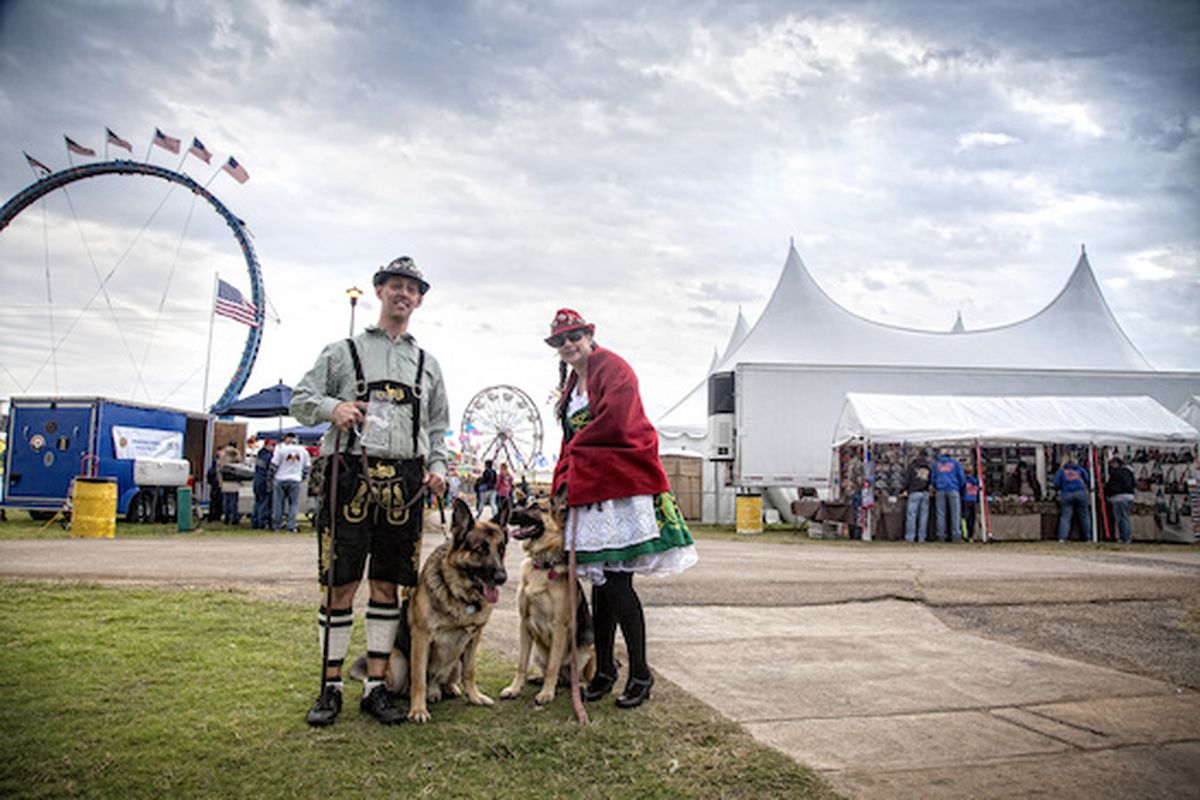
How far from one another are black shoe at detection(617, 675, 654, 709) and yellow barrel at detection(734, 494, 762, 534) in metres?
14.7

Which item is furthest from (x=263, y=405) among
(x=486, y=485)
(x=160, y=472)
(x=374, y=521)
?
(x=374, y=521)

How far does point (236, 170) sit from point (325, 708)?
2603 cm

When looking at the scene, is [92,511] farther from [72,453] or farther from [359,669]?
[359,669]

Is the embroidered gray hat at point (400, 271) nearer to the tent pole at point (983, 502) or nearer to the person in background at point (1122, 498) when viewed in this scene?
the tent pole at point (983, 502)

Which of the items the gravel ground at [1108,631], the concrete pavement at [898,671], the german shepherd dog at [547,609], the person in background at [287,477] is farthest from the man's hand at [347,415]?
the person in background at [287,477]

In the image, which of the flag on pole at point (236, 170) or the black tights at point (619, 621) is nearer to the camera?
the black tights at point (619, 621)

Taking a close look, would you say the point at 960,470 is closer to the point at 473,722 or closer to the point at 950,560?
the point at 950,560

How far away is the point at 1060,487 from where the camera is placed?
15.8 meters

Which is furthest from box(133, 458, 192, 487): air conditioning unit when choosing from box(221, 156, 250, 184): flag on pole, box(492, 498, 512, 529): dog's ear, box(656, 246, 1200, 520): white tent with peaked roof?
box(492, 498, 512, 529): dog's ear

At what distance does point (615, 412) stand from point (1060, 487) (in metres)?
15.5

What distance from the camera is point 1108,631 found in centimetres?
548

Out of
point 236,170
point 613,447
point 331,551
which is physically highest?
point 236,170

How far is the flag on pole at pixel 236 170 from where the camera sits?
24.8 meters

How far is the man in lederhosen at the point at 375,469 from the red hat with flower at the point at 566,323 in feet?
2.24
